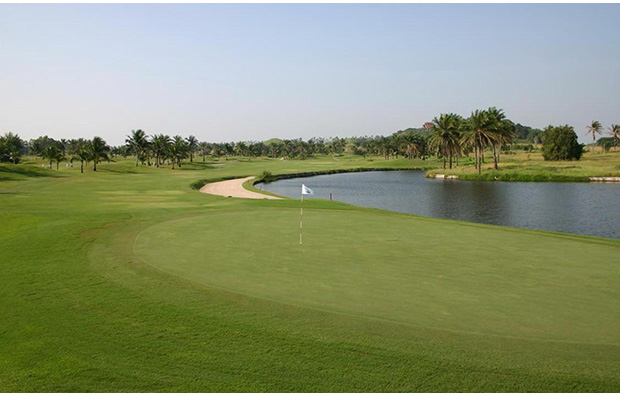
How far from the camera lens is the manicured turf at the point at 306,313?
8562 mm

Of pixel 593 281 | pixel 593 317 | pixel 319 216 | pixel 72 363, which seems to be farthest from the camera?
pixel 319 216

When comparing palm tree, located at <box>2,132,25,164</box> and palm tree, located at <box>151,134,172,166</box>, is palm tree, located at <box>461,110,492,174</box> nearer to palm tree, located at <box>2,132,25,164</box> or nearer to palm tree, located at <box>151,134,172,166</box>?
palm tree, located at <box>151,134,172,166</box>

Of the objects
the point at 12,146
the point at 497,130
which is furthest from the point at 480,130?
the point at 12,146

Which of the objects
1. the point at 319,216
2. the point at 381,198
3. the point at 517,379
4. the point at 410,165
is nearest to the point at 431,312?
the point at 517,379

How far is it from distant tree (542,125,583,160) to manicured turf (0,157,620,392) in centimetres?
11373

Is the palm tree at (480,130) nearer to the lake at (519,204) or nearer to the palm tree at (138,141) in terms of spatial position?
the lake at (519,204)

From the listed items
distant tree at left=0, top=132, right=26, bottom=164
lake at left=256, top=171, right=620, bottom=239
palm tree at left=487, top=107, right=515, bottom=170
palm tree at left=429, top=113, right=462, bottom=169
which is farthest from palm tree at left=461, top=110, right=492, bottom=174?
distant tree at left=0, top=132, right=26, bottom=164

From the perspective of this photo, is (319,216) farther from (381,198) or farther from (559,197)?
(559,197)

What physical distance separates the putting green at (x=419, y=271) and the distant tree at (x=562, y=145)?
112 metres

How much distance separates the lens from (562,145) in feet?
397

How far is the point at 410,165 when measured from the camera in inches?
5822

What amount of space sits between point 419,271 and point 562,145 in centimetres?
12406

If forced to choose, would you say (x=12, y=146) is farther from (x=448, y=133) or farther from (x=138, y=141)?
(x=448, y=133)

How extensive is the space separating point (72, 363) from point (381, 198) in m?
56.3
